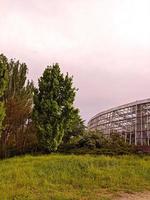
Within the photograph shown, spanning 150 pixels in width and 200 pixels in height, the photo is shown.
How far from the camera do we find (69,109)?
79.6ft

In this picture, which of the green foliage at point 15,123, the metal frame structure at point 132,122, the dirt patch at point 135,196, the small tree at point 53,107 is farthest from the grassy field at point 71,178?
the metal frame structure at point 132,122

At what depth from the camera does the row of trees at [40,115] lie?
23859 mm

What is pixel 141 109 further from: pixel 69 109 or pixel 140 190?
pixel 140 190

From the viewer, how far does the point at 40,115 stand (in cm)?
2439

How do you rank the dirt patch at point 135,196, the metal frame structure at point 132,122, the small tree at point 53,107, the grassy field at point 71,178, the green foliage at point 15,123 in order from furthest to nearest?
the metal frame structure at point 132,122 < the green foliage at point 15,123 < the small tree at point 53,107 < the grassy field at point 71,178 < the dirt patch at point 135,196

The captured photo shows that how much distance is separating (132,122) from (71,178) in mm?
22019

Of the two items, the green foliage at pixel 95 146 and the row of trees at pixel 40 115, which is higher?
the row of trees at pixel 40 115

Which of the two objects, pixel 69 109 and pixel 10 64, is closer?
pixel 69 109

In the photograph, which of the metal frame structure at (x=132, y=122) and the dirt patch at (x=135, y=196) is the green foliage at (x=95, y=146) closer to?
the metal frame structure at (x=132, y=122)

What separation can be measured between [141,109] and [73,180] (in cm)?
2234

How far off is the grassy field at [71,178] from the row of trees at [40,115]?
3312mm

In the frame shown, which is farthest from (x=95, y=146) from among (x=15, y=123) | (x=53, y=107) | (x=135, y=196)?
(x=135, y=196)

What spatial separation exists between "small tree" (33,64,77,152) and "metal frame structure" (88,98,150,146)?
11.0 meters

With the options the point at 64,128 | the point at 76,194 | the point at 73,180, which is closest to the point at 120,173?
the point at 73,180
